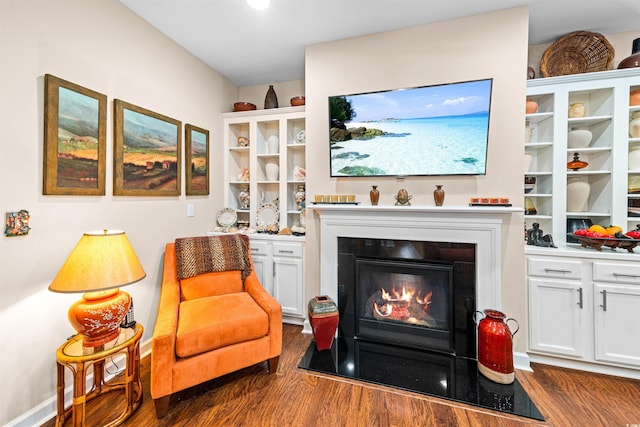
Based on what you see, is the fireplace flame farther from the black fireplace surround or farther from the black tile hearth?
the black tile hearth

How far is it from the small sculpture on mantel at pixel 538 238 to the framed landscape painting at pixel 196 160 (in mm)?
3172

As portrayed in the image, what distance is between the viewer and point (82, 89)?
174 cm

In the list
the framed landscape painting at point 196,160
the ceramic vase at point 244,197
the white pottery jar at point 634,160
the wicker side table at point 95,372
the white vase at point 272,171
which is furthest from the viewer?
the ceramic vase at point 244,197

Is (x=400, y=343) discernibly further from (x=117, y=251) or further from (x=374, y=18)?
(x=374, y=18)

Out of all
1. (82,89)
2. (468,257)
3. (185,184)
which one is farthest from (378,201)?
(82,89)

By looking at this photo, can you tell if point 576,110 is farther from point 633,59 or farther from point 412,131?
point 412,131

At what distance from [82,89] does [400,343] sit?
3.05m

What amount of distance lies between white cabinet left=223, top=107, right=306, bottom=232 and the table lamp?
1639 millimetres

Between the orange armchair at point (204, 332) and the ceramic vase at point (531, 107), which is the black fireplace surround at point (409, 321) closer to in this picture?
the orange armchair at point (204, 332)

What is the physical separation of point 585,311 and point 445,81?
2.08 meters

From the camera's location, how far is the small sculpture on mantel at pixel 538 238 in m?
2.15

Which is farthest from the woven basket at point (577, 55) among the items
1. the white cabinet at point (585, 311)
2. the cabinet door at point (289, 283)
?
the cabinet door at point (289, 283)

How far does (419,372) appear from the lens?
6.39ft

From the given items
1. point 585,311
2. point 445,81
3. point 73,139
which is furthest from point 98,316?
point 585,311
